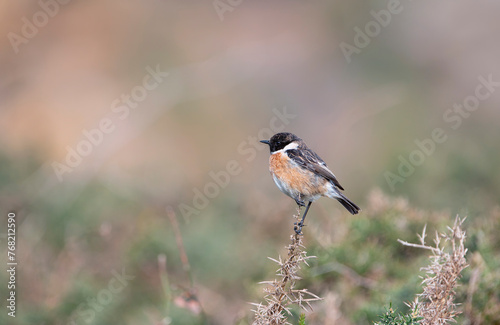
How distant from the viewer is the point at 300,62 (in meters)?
19.0

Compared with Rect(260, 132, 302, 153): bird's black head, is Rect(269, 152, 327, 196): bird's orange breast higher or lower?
lower

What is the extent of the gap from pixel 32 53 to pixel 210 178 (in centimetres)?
674

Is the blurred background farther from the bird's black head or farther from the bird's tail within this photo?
the bird's black head

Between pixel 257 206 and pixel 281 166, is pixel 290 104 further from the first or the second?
pixel 281 166

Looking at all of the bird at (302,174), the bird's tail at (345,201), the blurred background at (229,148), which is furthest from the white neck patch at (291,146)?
the blurred background at (229,148)

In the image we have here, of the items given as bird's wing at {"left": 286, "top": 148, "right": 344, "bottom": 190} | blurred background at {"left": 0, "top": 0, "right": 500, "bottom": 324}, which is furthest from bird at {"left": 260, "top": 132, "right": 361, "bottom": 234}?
blurred background at {"left": 0, "top": 0, "right": 500, "bottom": 324}

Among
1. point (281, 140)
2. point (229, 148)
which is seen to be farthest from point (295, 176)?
point (229, 148)

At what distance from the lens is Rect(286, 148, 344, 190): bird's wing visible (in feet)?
13.2

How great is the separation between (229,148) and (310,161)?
11.4m

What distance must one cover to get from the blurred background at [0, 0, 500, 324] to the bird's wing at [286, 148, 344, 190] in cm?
62

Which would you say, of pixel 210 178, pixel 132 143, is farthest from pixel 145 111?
pixel 210 178

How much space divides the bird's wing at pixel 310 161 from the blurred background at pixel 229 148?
2.02 ft

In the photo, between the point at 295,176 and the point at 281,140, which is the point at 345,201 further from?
the point at 281,140

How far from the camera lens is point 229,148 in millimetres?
15438
